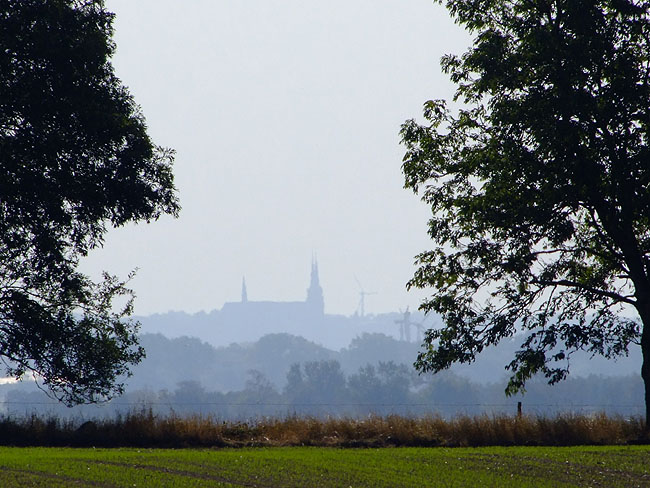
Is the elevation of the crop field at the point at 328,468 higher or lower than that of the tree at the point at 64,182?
lower

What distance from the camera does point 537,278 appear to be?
3012 cm

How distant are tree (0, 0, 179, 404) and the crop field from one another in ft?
25.6

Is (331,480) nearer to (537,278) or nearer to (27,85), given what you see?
(537,278)

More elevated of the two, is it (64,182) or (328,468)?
(64,182)

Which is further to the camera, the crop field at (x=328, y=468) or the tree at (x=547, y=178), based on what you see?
the tree at (x=547, y=178)

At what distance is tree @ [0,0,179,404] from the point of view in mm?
27984

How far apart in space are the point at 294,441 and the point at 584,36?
48.1 feet

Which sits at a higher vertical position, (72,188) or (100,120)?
(100,120)

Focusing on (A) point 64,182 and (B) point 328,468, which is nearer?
(B) point 328,468

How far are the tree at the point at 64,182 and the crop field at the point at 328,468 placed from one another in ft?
25.6

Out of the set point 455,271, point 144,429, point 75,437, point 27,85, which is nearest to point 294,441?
point 144,429

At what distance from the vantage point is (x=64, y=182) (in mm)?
28641

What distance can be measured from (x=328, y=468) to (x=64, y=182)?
45.3 feet

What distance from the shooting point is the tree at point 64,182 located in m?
28.0
